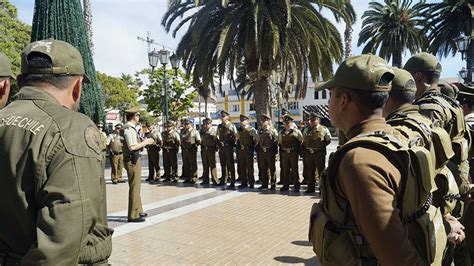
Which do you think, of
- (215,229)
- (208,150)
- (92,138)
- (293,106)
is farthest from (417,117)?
(293,106)

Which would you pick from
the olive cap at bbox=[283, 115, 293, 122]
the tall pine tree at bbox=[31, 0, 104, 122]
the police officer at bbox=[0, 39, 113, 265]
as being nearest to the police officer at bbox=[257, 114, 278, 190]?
the olive cap at bbox=[283, 115, 293, 122]

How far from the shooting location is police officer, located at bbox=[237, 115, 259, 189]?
36.9 ft

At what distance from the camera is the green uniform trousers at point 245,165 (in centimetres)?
1119

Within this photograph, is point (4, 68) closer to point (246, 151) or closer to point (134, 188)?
point (134, 188)

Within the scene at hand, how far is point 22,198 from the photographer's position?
1734 mm

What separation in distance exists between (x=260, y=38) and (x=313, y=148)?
19.2ft

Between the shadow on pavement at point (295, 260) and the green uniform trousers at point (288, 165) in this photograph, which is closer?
the shadow on pavement at point (295, 260)

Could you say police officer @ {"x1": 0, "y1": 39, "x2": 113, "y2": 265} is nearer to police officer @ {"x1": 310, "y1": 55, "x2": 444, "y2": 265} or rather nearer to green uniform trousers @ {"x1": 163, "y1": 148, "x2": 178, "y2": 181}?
police officer @ {"x1": 310, "y1": 55, "x2": 444, "y2": 265}

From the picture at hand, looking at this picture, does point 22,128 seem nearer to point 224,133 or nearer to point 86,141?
point 86,141

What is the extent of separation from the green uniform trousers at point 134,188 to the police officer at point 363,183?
5.32 metres

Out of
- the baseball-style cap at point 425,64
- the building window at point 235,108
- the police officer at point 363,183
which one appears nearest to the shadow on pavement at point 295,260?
the baseball-style cap at point 425,64

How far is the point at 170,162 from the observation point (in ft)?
42.7

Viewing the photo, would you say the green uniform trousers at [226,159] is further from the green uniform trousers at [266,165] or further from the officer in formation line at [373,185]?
the officer in formation line at [373,185]

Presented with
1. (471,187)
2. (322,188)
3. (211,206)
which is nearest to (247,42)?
(211,206)
